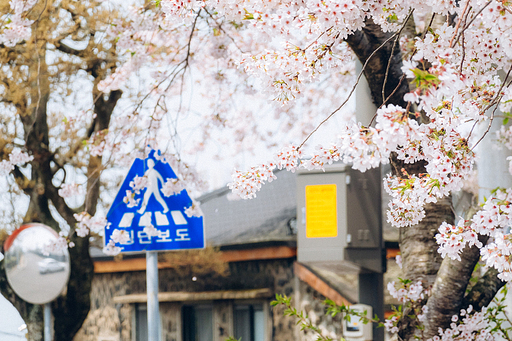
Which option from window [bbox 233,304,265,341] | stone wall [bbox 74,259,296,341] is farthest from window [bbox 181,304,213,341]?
window [bbox 233,304,265,341]

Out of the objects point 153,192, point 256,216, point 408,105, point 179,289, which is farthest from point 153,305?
point 179,289

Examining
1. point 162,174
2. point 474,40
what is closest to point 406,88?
point 474,40

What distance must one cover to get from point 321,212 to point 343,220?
0.35 meters

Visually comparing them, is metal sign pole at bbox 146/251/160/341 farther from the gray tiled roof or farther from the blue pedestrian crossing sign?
the gray tiled roof

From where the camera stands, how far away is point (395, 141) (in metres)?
1.77

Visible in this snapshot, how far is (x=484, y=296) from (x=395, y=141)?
2.06m

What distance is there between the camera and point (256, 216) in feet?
32.1

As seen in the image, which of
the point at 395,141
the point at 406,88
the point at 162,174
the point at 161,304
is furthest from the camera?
the point at 161,304

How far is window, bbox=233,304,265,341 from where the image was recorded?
29.8ft

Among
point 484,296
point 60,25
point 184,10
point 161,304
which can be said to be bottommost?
point 161,304

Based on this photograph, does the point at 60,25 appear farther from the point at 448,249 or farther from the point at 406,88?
the point at 448,249

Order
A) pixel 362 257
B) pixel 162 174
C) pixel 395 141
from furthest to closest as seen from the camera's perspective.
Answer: pixel 362 257, pixel 162 174, pixel 395 141

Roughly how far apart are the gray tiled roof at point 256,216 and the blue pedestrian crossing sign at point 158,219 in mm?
4641

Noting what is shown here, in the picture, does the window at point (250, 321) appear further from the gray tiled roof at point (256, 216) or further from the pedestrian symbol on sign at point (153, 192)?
the pedestrian symbol on sign at point (153, 192)
